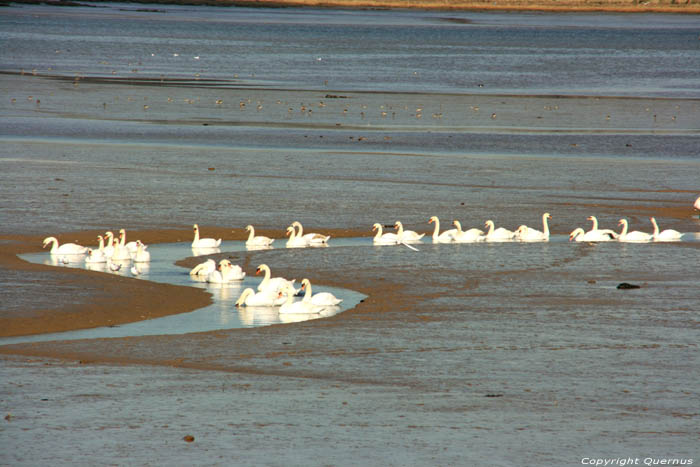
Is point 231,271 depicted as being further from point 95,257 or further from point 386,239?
→ point 386,239

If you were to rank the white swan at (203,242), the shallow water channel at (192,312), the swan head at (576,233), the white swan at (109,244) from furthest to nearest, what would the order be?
the swan head at (576,233), the white swan at (203,242), the white swan at (109,244), the shallow water channel at (192,312)

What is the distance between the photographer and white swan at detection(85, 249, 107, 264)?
1625 cm

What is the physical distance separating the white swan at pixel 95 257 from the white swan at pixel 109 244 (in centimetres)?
8

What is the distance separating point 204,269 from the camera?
50.5 ft

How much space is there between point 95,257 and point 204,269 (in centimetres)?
192

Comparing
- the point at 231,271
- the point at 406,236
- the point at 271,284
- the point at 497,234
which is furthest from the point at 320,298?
the point at 497,234

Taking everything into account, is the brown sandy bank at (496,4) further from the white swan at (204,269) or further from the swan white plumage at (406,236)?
the white swan at (204,269)

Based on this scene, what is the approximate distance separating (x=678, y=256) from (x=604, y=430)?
29.7 ft

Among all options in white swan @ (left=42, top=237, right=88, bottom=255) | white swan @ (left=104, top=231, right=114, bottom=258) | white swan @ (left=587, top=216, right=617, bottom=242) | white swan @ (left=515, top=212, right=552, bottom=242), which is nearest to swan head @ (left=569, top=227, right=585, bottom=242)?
white swan @ (left=587, top=216, right=617, bottom=242)

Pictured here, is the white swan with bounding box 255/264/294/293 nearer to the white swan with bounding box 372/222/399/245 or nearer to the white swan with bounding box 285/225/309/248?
the white swan with bounding box 285/225/309/248

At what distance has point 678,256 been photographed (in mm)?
17359

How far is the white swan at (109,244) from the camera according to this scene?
53.8 feet

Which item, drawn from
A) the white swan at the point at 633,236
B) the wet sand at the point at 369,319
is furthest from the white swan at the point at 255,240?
the white swan at the point at 633,236

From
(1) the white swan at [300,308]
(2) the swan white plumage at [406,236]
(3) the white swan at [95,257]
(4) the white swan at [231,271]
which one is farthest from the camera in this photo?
(2) the swan white plumage at [406,236]
